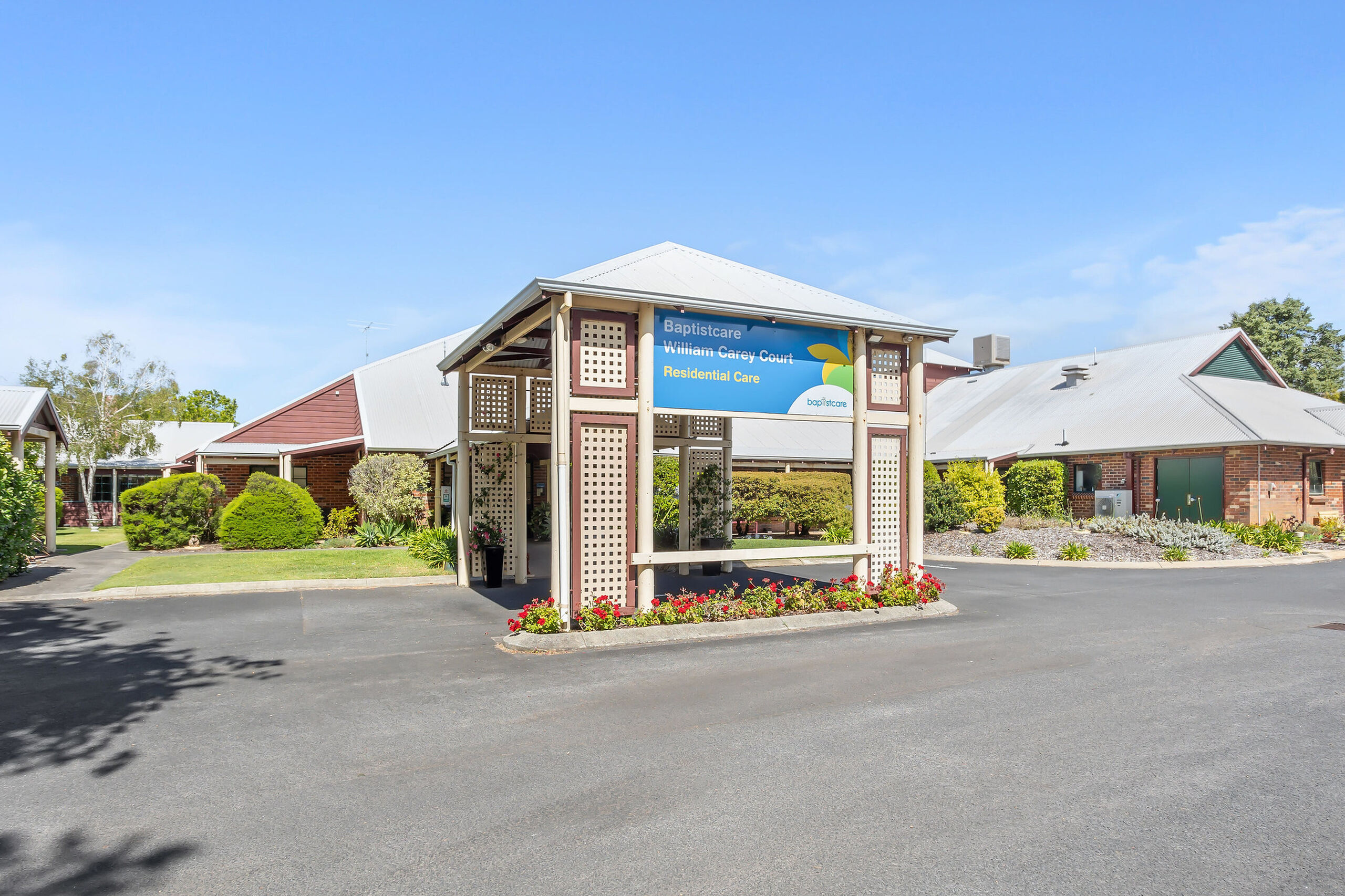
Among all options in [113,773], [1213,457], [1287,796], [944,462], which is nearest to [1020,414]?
[944,462]

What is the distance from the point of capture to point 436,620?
36.1 feet

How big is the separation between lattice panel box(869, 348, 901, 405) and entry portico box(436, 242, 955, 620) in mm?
20

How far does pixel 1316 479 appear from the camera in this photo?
25.5m

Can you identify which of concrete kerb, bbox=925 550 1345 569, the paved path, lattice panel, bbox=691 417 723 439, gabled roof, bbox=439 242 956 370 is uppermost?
gabled roof, bbox=439 242 956 370

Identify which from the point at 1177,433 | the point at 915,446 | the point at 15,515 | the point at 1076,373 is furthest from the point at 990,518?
the point at 15,515

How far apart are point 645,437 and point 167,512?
1577 cm

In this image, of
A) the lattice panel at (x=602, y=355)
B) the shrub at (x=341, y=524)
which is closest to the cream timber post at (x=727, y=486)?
the lattice panel at (x=602, y=355)

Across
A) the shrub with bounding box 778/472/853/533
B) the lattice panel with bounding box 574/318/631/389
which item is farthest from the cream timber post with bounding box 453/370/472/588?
the shrub with bounding box 778/472/853/533

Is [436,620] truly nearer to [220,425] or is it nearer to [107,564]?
[107,564]

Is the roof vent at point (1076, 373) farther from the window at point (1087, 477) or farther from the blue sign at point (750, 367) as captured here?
the blue sign at point (750, 367)

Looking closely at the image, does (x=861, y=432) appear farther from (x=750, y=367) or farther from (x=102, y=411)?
(x=102, y=411)

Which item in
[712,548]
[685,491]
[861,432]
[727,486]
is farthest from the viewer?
[727,486]

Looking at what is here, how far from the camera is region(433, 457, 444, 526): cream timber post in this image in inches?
899

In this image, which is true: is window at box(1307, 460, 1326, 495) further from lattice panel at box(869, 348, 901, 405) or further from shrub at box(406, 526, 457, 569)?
shrub at box(406, 526, 457, 569)
